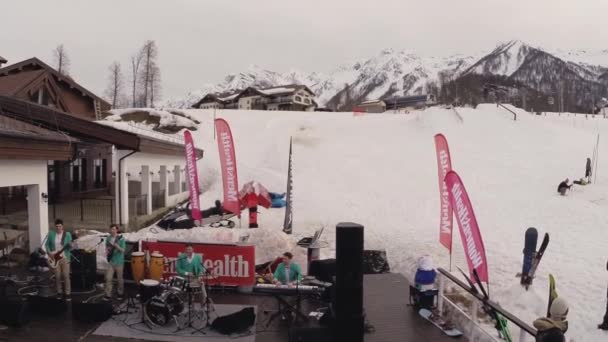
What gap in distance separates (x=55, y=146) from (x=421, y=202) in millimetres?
21703

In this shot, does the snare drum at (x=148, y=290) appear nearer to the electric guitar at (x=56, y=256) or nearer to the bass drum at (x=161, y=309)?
the bass drum at (x=161, y=309)

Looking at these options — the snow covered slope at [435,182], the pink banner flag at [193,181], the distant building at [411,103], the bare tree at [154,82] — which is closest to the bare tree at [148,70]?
the bare tree at [154,82]

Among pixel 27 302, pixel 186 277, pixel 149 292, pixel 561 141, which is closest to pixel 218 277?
Result: pixel 186 277

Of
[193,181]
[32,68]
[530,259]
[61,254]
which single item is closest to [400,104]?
[32,68]

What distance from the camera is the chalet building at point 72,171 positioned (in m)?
12.6

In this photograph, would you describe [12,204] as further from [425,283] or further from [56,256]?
[425,283]

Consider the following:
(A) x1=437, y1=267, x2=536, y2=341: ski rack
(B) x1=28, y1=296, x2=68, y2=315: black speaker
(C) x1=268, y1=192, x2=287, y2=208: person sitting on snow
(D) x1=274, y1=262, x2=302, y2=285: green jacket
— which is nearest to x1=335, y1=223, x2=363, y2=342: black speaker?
(A) x1=437, y1=267, x2=536, y2=341: ski rack

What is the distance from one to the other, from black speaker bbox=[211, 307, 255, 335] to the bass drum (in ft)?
2.85

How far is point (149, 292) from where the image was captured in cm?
929

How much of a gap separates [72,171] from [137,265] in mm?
14491

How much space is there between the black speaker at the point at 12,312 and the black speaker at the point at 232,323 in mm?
3602

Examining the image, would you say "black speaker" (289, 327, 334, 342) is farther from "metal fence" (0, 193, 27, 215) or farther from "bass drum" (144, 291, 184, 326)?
"metal fence" (0, 193, 27, 215)

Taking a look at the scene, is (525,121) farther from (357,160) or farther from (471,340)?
(471,340)

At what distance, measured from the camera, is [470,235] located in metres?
9.71
